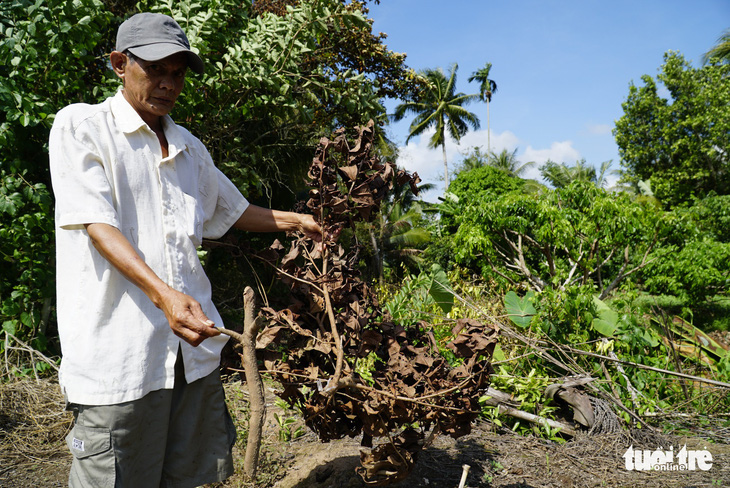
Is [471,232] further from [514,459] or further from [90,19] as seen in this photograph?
[90,19]

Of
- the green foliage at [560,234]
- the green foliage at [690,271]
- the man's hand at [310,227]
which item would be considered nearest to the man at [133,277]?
the man's hand at [310,227]

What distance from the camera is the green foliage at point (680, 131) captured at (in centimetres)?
2450

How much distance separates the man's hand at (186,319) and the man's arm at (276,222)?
0.81 meters

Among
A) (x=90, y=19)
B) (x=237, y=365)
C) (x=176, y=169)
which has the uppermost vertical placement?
(x=90, y=19)

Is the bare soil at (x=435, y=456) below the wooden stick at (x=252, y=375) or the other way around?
below

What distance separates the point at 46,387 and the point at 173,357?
3.21m

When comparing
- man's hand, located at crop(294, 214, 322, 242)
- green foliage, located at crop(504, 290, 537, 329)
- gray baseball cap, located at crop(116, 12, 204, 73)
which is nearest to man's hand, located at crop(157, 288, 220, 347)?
gray baseball cap, located at crop(116, 12, 204, 73)

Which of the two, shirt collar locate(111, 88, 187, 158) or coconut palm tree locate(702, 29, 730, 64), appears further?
coconut palm tree locate(702, 29, 730, 64)

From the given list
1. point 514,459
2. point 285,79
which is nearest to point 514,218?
point 285,79

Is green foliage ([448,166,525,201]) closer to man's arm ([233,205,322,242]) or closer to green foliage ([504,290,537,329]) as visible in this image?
green foliage ([504,290,537,329])

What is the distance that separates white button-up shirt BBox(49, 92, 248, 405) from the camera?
1.59 meters

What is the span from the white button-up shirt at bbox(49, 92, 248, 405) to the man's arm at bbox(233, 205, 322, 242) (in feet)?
1.35

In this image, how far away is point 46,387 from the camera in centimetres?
417

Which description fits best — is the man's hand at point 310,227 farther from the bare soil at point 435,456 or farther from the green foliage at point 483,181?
the green foliage at point 483,181
